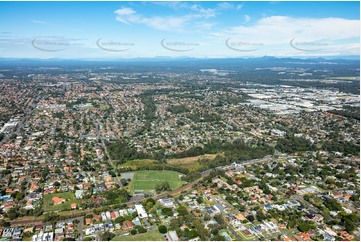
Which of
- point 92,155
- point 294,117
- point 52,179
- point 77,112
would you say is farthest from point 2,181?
point 294,117

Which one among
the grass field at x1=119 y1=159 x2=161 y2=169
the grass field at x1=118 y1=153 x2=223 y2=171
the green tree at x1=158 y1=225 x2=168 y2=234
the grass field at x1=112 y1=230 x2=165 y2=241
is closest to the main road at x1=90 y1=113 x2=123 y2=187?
the grass field at x1=119 y1=159 x2=161 y2=169

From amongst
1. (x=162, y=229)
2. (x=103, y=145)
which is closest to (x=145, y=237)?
(x=162, y=229)

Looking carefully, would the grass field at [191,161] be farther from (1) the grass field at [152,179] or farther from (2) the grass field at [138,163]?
(1) the grass field at [152,179]

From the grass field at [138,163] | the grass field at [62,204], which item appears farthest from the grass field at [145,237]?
the grass field at [138,163]

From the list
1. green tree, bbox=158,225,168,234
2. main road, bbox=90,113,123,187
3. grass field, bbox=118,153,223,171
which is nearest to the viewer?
green tree, bbox=158,225,168,234

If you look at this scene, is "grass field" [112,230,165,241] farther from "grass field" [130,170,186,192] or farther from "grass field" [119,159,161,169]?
"grass field" [119,159,161,169]

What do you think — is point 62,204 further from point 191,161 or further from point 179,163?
point 191,161
